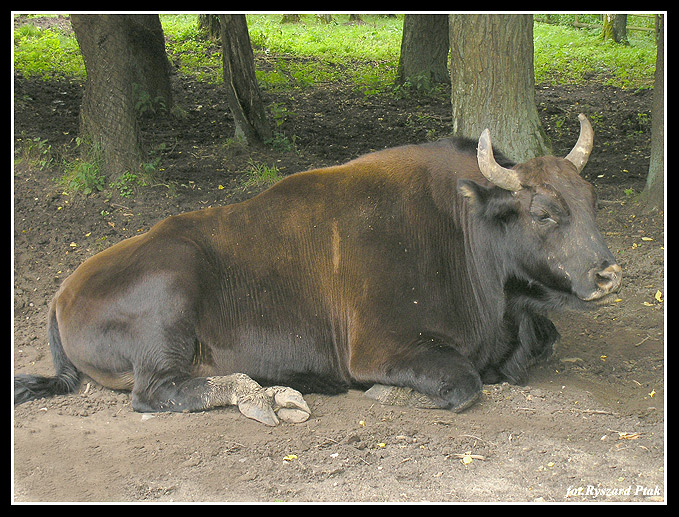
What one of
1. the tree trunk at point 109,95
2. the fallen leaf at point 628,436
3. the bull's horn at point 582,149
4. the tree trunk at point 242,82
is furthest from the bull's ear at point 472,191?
the tree trunk at point 242,82

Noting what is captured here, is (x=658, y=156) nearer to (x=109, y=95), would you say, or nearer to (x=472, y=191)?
(x=472, y=191)

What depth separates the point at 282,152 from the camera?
10289mm

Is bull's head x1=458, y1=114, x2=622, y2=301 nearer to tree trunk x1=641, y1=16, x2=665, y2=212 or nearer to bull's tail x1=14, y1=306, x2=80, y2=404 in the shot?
tree trunk x1=641, y1=16, x2=665, y2=212

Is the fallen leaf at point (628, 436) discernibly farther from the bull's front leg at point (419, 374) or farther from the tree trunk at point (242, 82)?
the tree trunk at point (242, 82)

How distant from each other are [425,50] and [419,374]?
10.6m

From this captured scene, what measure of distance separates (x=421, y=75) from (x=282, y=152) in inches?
189

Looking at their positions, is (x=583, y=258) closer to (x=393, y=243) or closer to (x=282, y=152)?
(x=393, y=243)

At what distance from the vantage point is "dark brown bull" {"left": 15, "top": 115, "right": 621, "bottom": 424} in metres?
5.12

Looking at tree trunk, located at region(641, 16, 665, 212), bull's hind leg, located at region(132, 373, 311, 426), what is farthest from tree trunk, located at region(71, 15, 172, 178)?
tree trunk, located at region(641, 16, 665, 212)

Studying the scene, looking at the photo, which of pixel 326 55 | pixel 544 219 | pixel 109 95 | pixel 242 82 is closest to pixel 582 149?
pixel 544 219

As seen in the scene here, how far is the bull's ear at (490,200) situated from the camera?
5141 mm

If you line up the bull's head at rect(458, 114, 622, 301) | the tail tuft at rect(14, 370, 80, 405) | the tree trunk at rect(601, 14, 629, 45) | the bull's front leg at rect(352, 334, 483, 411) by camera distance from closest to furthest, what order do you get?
the bull's head at rect(458, 114, 622, 301), the bull's front leg at rect(352, 334, 483, 411), the tail tuft at rect(14, 370, 80, 405), the tree trunk at rect(601, 14, 629, 45)

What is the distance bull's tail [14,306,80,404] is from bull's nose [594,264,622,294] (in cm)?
387

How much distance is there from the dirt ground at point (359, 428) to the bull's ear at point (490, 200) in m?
0.92
